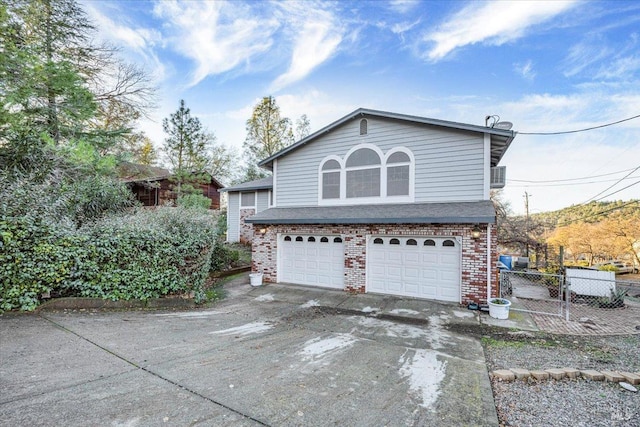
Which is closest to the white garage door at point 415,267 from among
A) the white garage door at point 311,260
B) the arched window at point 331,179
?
the white garage door at point 311,260

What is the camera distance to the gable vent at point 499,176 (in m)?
8.20

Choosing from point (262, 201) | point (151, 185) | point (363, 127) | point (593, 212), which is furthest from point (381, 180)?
point (593, 212)

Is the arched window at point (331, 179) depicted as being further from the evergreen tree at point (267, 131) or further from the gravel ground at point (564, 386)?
the evergreen tree at point (267, 131)

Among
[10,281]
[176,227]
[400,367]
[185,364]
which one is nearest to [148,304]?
[176,227]

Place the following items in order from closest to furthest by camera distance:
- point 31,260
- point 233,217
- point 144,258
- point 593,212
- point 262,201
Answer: point 31,260
point 144,258
point 262,201
point 233,217
point 593,212

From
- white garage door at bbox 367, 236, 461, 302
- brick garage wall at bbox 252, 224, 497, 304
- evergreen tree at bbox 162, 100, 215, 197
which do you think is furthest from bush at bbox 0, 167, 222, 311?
evergreen tree at bbox 162, 100, 215, 197

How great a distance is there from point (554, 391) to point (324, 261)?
21.6ft

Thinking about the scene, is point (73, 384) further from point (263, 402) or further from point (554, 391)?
point (554, 391)

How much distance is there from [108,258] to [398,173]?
8.25m

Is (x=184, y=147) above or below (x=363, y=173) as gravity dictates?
above

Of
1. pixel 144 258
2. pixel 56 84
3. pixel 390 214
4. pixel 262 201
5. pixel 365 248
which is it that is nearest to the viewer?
pixel 144 258

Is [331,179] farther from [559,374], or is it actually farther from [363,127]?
[559,374]

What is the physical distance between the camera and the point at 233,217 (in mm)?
16625

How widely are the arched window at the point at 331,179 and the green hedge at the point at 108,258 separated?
162 inches
